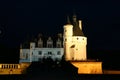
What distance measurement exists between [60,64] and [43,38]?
35.4 ft

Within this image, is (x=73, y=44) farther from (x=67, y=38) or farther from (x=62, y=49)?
(x=62, y=49)

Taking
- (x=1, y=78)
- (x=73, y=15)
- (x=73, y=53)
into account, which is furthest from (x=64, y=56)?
(x=1, y=78)

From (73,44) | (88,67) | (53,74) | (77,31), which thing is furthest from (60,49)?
(53,74)

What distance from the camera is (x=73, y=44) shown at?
2242 inches

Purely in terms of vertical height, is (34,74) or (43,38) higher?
(43,38)

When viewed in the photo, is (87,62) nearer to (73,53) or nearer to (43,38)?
(73,53)

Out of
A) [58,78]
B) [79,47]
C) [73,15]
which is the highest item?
[73,15]

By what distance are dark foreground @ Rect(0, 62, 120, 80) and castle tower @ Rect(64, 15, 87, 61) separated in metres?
9.80

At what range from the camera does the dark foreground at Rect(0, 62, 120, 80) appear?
41.5 m

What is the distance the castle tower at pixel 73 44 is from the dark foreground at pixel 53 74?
9.80 metres

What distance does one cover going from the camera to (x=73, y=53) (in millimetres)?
56844

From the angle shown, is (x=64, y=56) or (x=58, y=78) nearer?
(x=58, y=78)

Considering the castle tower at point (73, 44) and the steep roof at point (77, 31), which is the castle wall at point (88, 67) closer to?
the castle tower at point (73, 44)

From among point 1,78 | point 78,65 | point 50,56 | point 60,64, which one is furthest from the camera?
point 50,56
